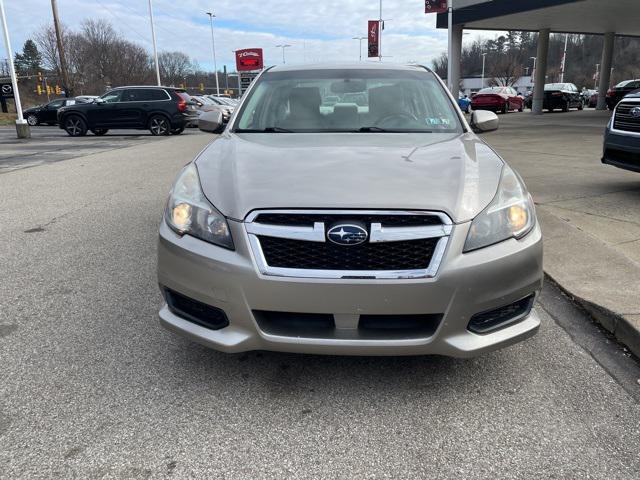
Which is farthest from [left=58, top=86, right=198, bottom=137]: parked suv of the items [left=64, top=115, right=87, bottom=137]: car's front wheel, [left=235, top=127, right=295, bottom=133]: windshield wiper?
[left=235, top=127, right=295, bottom=133]: windshield wiper

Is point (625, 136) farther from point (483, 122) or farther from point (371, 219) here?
point (371, 219)

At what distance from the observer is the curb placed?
3002mm

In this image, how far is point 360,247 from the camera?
2303 mm

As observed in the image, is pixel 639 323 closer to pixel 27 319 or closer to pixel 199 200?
pixel 199 200

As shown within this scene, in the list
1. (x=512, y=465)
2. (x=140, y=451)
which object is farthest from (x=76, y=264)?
(x=512, y=465)

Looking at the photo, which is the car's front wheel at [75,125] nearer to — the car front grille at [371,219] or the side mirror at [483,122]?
the side mirror at [483,122]

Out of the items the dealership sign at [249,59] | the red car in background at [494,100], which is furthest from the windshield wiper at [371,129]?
the dealership sign at [249,59]

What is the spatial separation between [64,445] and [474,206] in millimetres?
2077

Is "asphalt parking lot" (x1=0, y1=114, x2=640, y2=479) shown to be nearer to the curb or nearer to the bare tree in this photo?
the curb

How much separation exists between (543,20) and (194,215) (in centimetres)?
2890

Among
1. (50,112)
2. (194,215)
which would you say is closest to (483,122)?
(194,215)

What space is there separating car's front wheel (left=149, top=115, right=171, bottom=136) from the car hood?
18625 mm

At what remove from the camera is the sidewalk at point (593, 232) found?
3422 millimetres

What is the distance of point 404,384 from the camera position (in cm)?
268
